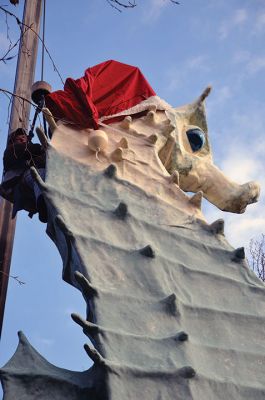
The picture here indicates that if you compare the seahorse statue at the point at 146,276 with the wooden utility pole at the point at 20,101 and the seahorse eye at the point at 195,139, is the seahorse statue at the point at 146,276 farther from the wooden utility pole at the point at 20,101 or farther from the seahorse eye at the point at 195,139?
the wooden utility pole at the point at 20,101

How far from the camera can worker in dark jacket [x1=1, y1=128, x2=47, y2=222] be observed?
563 centimetres

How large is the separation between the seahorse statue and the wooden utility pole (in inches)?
29.0

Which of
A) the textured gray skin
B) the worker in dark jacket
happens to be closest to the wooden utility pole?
the worker in dark jacket

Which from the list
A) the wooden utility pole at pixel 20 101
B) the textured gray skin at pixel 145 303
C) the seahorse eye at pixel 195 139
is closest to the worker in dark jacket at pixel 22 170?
the wooden utility pole at pixel 20 101

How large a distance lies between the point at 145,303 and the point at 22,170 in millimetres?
1834

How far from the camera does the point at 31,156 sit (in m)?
5.59

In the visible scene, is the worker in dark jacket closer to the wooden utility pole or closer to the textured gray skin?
the wooden utility pole

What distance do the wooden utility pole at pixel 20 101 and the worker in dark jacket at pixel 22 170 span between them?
18 cm

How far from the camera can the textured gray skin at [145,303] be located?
3.93 meters

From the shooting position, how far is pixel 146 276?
4676mm

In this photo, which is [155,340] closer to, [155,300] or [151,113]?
[155,300]

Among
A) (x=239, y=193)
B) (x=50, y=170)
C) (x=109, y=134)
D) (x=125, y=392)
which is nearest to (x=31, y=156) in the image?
(x=50, y=170)

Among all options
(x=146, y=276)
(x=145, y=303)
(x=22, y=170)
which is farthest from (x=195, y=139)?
(x=145, y=303)

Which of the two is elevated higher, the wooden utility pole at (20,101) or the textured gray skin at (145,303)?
the wooden utility pole at (20,101)
